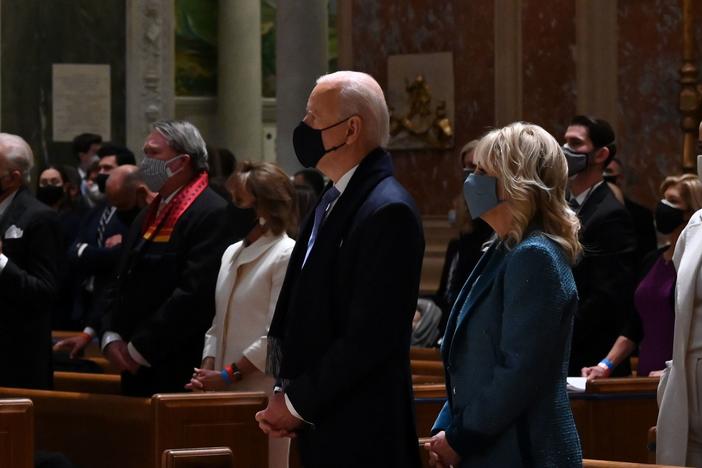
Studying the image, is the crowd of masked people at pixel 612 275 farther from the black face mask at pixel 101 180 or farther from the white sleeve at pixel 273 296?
the black face mask at pixel 101 180

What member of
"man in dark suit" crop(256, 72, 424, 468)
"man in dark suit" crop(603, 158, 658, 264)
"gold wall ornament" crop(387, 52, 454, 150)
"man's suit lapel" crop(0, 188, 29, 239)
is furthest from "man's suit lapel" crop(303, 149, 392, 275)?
"gold wall ornament" crop(387, 52, 454, 150)

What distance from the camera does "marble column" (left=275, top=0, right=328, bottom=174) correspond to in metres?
12.1

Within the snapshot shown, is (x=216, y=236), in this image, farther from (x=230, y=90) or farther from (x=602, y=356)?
(x=230, y=90)

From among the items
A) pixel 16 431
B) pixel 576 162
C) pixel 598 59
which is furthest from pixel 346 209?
pixel 598 59

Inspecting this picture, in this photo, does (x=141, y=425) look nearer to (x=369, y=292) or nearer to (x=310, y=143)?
(x=310, y=143)

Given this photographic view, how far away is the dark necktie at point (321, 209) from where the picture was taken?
4.61m

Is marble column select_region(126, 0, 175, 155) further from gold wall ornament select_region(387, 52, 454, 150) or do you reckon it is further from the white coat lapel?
the white coat lapel

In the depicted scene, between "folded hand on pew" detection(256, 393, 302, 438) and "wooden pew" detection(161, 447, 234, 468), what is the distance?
50 cm

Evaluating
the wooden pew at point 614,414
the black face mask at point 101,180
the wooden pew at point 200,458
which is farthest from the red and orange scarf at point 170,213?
the black face mask at point 101,180

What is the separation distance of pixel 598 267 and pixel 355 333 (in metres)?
2.89

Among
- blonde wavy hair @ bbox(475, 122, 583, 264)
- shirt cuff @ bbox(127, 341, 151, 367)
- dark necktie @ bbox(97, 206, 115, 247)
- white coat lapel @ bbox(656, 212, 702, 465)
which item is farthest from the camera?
dark necktie @ bbox(97, 206, 115, 247)

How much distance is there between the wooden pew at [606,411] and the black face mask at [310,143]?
2.00 meters

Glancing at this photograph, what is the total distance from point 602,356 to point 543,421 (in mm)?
3110

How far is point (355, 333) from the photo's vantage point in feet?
14.1
